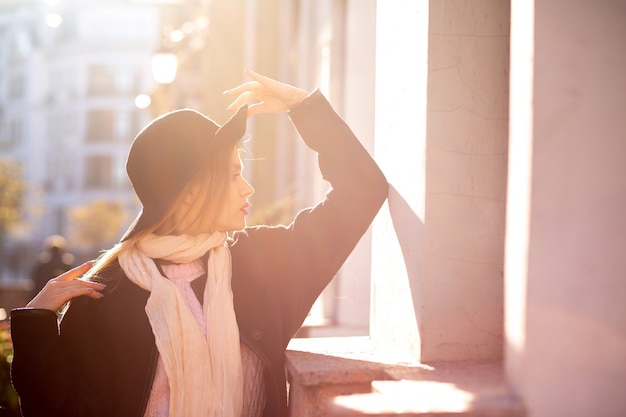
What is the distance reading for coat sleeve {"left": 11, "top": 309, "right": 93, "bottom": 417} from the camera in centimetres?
259

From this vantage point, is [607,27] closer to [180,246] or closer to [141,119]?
[180,246]

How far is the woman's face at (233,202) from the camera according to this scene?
2746 mm

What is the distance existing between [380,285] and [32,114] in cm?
6070

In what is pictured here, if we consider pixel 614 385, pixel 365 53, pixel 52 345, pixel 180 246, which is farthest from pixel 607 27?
pixel 365 53

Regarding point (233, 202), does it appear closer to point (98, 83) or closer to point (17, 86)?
point (98, 83)

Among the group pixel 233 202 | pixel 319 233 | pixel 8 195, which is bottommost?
pixel 8 195

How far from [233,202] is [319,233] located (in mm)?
330

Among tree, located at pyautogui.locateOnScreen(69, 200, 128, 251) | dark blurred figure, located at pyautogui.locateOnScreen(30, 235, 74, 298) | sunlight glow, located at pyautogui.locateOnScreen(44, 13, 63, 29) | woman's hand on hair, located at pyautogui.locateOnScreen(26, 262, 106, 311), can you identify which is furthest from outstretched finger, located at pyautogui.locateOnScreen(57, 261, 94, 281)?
sunlight glow, located at pyautogui.locateOnScreen(44, 13, 63, 29)

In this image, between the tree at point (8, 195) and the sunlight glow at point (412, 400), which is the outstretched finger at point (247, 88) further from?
the tree at point (8, 195)

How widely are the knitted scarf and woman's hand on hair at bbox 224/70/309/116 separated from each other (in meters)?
0.54

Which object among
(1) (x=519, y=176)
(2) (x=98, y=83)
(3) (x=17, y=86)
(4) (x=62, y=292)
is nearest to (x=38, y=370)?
(4) (x=62, y=292)

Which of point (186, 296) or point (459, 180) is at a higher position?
point (459, 180)

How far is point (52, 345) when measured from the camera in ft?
8.58

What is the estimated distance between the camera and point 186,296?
8.91 ft
